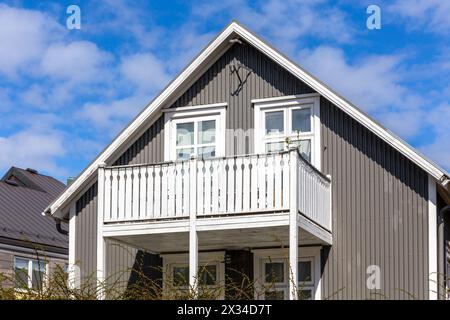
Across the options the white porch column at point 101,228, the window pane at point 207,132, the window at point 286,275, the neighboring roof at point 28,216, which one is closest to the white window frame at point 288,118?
the window pane at point 207,132

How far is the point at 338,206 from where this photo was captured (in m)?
17.8

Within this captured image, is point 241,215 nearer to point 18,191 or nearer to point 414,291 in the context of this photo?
point 414,291

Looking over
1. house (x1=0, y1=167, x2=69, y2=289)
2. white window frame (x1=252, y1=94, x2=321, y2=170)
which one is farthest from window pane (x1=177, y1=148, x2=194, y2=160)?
house (x1=0, y1=167, x2=69, y2=289)

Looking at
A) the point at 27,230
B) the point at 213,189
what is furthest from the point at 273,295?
the point at 27,230

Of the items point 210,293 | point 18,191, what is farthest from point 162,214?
point 18,191

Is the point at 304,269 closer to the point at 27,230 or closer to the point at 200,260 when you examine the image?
the point at 200,260

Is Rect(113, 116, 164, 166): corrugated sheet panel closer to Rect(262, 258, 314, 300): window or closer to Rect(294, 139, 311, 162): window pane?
Rect(294, 139, 311, 162): window pane

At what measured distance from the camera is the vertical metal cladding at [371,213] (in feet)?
55.8

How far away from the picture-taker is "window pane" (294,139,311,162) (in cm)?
1822

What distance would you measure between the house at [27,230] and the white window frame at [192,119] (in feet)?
24.0

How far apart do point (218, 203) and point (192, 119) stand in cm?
294

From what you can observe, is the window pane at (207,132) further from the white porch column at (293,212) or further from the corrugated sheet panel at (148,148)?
the white porch column at (293,212)

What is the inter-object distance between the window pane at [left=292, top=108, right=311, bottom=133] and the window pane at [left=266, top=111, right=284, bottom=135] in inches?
9.9
